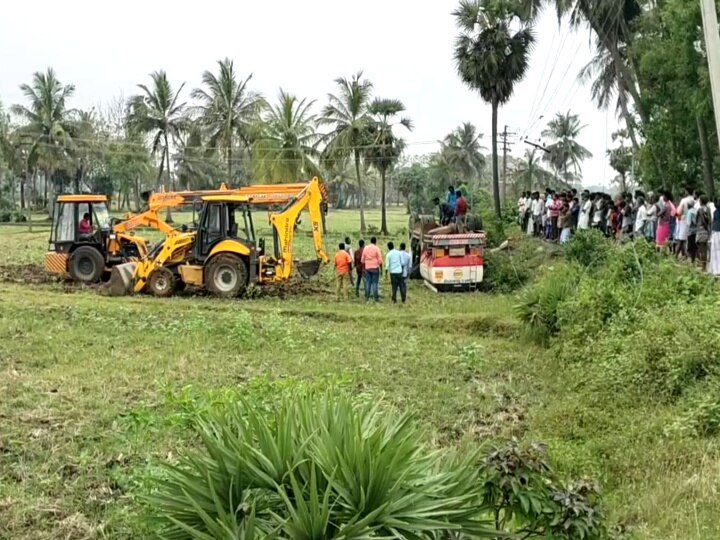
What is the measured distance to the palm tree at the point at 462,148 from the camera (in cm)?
6053

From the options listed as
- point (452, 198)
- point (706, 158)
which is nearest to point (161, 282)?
point (452, 198)

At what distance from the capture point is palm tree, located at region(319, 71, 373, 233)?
38094 millimetres

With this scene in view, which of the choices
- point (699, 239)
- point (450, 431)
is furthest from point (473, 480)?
point (699, 239)

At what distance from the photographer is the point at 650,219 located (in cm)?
1680

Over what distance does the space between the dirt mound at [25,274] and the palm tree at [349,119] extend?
18732 mm

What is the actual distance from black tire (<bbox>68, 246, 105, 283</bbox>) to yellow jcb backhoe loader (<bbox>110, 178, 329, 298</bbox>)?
66.3 inches

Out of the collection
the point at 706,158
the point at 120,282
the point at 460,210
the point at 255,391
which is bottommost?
the point at 255,391

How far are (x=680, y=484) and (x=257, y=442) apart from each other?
11.2 feet

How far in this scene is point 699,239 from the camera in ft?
47.9

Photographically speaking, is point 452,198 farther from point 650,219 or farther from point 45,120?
point 45,120

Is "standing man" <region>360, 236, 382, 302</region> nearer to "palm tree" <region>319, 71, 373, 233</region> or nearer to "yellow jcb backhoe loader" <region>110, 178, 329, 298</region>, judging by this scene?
"yellow jcb backhoe loader" <region>110, 178, 329, 298</region>

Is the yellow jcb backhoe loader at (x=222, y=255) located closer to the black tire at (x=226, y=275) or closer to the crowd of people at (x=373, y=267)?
the black tire at (x=226, y=275)

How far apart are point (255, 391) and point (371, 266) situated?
9.87 meters

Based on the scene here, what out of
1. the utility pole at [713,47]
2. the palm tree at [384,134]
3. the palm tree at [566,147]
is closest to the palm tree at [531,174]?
the palm tree at [566,147]
